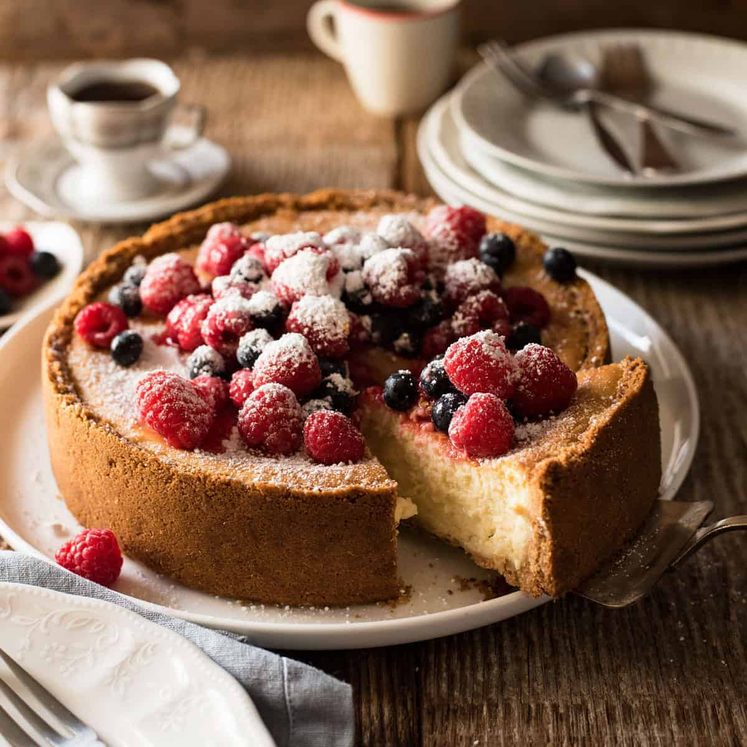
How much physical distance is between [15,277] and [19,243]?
5.2 inches

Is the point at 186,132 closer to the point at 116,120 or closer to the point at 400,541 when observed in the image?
the point at 116,120

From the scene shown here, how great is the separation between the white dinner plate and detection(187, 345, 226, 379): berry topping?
1249 millimetres

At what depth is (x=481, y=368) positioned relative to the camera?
1.90 m

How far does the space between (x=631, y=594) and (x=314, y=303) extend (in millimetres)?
803

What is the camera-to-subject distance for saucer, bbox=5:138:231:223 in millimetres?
3232

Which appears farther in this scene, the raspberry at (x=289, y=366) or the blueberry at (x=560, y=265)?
the blueberry at (x=560, y=265)

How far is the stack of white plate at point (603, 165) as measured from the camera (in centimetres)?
285

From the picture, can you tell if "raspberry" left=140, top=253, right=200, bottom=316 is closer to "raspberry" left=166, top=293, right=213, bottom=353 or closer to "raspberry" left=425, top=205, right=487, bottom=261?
"raspberry" left=166, top=293, right=213, bottom=353

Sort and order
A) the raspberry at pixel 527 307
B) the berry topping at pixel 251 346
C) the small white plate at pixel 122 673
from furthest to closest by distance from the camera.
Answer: the raspberry at pixel 527 307 → the berry topping at pixel 251 346 → the small white plate at pixel 122 673

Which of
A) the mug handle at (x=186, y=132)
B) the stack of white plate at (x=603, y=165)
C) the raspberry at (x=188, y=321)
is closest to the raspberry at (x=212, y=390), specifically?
the raspberry at (x=188, y=321)

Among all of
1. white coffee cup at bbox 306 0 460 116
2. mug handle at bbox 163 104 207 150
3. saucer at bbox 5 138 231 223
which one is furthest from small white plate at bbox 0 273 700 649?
white coffee cup at bbox 306 0 460 116

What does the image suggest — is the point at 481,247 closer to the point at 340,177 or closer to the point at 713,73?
the point at 340,177

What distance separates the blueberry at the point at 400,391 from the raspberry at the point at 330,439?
0.13 meters

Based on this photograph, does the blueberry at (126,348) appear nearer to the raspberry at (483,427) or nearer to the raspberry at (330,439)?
the raspberry at (330,439)
